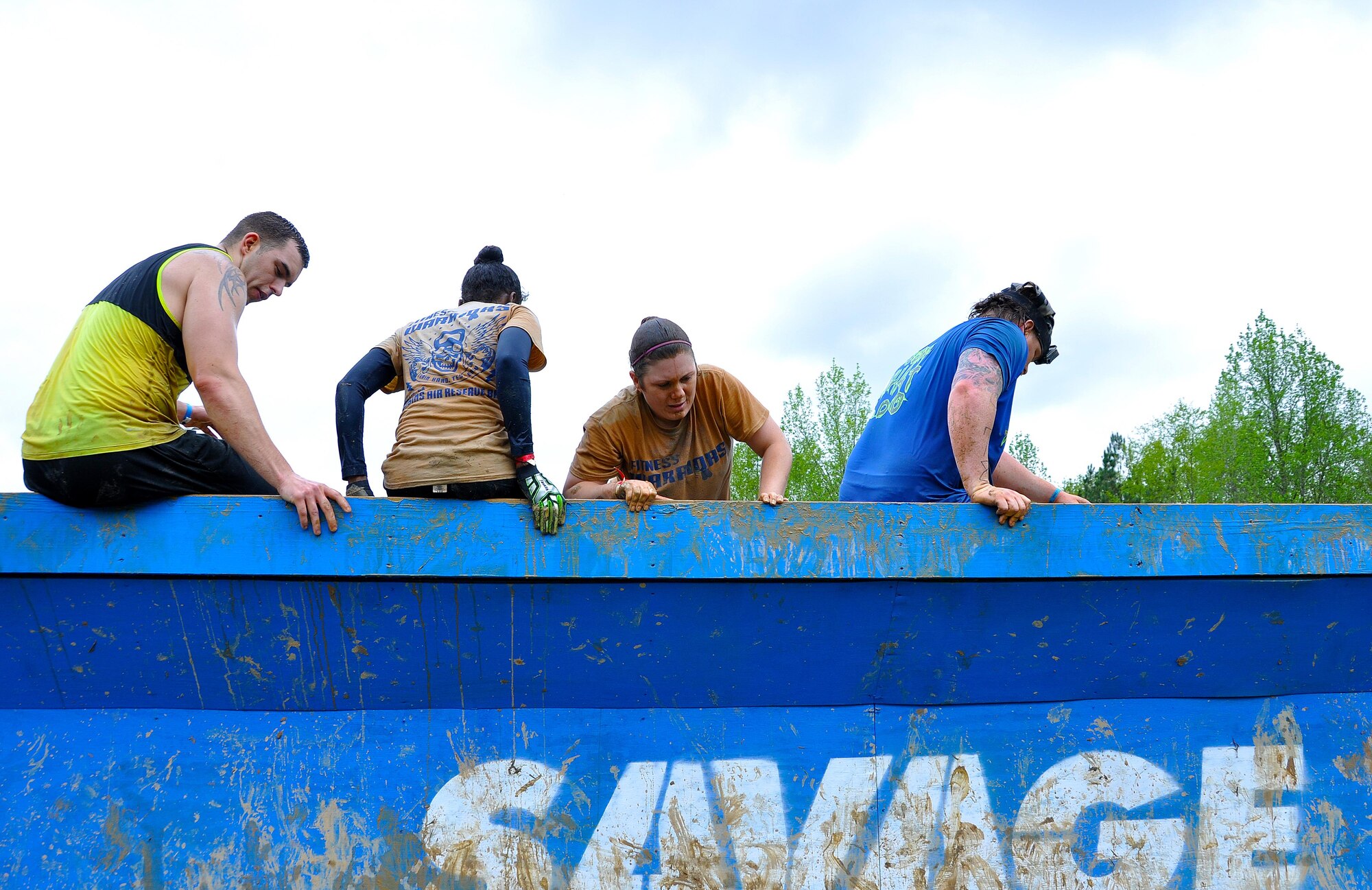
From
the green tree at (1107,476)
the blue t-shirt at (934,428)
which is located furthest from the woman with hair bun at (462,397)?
the green tree at (1107,476)

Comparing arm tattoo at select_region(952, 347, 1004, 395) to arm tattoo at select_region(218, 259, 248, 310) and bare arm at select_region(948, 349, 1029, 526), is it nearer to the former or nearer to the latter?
bare arm at select_region(948, 349, 1029, 526)

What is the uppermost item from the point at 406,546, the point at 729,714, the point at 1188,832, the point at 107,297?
the point at 107,297

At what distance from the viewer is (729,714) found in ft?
8.10

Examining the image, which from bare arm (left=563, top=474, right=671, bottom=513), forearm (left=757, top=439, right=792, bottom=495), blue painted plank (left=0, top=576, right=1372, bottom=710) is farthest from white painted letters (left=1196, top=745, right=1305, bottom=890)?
bare arm (left=563, top=474, right=671, bottom=513)

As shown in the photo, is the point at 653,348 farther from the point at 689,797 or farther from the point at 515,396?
the point at 689,797

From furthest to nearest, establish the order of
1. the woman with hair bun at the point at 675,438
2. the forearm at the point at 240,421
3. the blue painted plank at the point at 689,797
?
the woman with hair bun at the point at 675,438 < the forearm at the point at 240,421 < the blue painted plank at the point at 689,797

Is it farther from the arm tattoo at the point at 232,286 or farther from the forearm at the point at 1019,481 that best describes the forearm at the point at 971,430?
the arm tattoo at the point at 232,286

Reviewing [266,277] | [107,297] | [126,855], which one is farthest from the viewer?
[266,277]

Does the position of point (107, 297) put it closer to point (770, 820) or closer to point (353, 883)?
point (353, 883)

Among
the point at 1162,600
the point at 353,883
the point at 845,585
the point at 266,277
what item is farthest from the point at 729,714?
the point at 266,277

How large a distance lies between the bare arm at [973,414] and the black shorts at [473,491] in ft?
4.68

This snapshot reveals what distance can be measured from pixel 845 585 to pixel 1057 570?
23.9 inches

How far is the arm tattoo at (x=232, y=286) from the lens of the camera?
265 centimetres

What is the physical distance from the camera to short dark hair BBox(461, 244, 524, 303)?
3.32m
